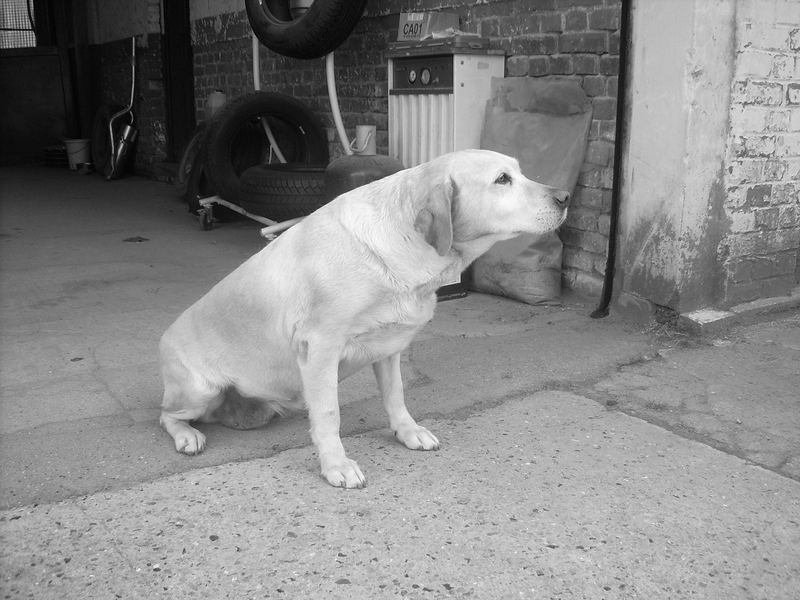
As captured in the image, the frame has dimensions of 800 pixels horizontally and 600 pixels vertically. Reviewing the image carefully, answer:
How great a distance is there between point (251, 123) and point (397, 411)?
4941 mm

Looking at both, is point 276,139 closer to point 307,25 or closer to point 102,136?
point 307,25

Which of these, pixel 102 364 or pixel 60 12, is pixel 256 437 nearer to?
pixel 102 364

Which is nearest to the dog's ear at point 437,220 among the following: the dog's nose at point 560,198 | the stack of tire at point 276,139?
the dog's nose at point 560,198

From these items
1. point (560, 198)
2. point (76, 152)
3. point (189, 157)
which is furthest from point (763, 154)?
point (76, 152)

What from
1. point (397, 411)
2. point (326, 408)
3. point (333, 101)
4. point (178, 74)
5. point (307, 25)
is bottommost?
point (397, 411)

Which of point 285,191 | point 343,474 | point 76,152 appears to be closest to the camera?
point 343,474

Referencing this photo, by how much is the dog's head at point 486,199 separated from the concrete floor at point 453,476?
767 mm

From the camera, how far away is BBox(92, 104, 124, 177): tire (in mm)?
10992

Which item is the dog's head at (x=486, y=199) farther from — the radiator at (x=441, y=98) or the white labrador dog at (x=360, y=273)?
the radiator at (x=441, y=98)

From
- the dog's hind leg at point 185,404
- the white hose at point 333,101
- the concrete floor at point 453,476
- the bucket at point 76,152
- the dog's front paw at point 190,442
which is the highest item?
the white hose at point 333,101

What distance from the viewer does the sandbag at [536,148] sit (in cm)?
430

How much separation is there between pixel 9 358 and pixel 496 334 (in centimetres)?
227

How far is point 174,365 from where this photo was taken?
278 cm

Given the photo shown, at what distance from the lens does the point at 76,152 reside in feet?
37.7
